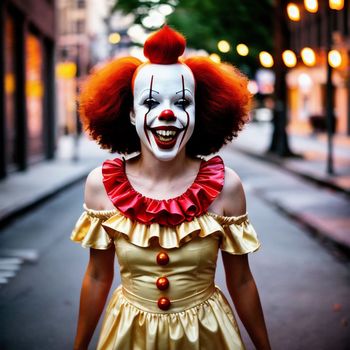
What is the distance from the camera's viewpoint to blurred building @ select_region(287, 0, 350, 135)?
33.7 metres

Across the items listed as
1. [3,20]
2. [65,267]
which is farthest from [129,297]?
[3,20]

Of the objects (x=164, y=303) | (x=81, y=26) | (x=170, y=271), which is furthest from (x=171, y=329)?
(x=81, y=26)

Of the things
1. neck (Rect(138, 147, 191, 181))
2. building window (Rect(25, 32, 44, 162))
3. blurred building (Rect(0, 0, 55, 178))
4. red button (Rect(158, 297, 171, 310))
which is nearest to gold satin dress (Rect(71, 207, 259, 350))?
red button (Rect(158, 297, 171, 310))

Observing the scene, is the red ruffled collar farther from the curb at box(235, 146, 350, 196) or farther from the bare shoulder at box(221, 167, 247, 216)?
the curb at box(235, 146, 350, 196)

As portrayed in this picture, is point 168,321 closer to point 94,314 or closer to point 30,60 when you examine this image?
point 94,314

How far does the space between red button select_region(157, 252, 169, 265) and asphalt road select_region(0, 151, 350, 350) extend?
8.33 ft

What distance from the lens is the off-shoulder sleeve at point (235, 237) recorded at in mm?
2275

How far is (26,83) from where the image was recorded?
18.1m

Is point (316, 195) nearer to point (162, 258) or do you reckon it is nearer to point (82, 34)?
point (162, 258)

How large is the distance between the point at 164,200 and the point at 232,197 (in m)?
0.25

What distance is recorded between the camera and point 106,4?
76.2 m

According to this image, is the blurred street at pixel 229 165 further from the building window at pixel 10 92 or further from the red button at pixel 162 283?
the red button at pixel 162 283

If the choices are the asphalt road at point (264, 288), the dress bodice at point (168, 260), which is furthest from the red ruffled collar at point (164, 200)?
the asphalt road at point (264, 288)

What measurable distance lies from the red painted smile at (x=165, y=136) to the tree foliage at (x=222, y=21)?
69.9 feet
